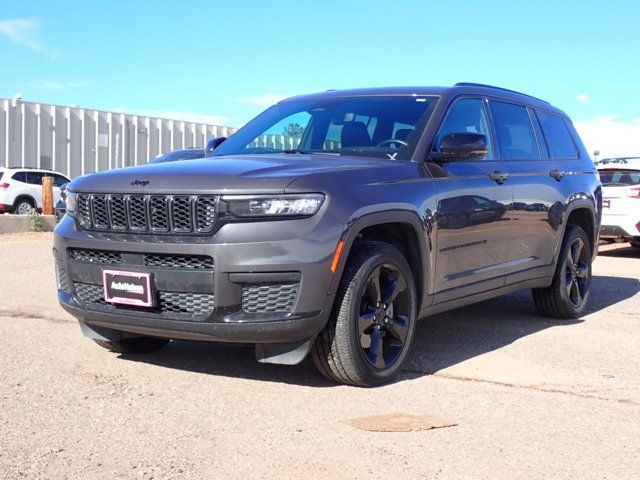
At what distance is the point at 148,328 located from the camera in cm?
450

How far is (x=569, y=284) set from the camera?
23.7 feet

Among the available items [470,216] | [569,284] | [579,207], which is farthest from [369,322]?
[579,207]

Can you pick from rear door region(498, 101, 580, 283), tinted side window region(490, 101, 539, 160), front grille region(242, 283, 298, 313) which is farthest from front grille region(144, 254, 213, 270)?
tinted side window region(490, 101, 539, 160)

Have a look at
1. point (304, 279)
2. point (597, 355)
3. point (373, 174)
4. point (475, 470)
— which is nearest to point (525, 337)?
point (597, 355)

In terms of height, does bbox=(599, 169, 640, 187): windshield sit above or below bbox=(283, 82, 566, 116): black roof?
below

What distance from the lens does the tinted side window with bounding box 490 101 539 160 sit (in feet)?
20.7

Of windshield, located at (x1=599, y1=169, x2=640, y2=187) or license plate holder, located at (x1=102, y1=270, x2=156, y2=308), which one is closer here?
license plate holder, located at (x1=102, y1=270, x2=156, y2=308)

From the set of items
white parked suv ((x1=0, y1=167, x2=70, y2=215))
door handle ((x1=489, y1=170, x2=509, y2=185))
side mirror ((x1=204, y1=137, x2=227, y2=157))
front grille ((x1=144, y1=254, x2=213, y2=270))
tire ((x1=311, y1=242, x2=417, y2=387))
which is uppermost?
side mirror ((x1=204, y1=137, x2=227, y2=157))

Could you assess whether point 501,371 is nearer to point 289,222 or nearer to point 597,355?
point 597,355

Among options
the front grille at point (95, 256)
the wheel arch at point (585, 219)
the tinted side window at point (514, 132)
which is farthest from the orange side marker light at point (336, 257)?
the wheel arch at point (585, 219)

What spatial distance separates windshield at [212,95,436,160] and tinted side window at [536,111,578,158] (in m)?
1.85

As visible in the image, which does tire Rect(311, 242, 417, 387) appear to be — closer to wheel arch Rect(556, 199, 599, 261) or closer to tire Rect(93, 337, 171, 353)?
tire Rect(93, 337, 171, 353)

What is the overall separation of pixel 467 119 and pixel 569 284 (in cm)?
210

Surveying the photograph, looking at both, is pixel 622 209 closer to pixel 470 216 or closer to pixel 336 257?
pixel 470 216
